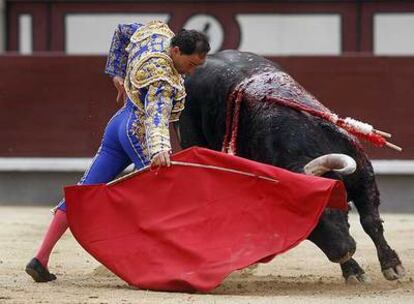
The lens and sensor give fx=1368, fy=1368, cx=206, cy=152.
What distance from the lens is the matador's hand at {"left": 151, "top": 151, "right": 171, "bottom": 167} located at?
15.9ft

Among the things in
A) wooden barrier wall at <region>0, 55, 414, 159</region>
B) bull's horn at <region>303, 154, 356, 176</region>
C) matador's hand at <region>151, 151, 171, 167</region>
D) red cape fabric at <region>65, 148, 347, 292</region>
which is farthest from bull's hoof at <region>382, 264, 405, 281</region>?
wooden barrier wall at <region>0, 55, 414, 159</region>

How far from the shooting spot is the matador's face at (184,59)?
16.0 ft

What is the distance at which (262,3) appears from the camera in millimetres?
11219

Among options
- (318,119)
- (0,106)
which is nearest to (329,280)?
(318,119)

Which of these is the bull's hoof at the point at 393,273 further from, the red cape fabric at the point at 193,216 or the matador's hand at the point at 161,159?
the matador's hand at the point at 161,159

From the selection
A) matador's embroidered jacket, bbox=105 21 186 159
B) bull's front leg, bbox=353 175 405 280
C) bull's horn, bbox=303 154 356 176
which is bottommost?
bull's front leg, bbox=353 175 405 280

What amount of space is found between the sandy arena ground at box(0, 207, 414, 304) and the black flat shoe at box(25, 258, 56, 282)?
0.10ft

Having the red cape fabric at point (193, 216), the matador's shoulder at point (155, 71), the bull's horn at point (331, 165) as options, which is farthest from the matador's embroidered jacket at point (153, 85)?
the bull's horn at point (331, 165)

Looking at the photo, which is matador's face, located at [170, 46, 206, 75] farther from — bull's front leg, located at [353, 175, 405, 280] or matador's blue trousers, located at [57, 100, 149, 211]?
bull's front leg, located at [353, 175, 405, 280]

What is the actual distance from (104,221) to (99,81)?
14.9ft

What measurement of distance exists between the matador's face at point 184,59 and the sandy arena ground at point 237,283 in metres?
0.81

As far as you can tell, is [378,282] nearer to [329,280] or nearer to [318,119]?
[329,280]

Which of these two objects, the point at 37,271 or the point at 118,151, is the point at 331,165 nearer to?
the point at 118,151

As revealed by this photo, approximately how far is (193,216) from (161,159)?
0.87 feet
